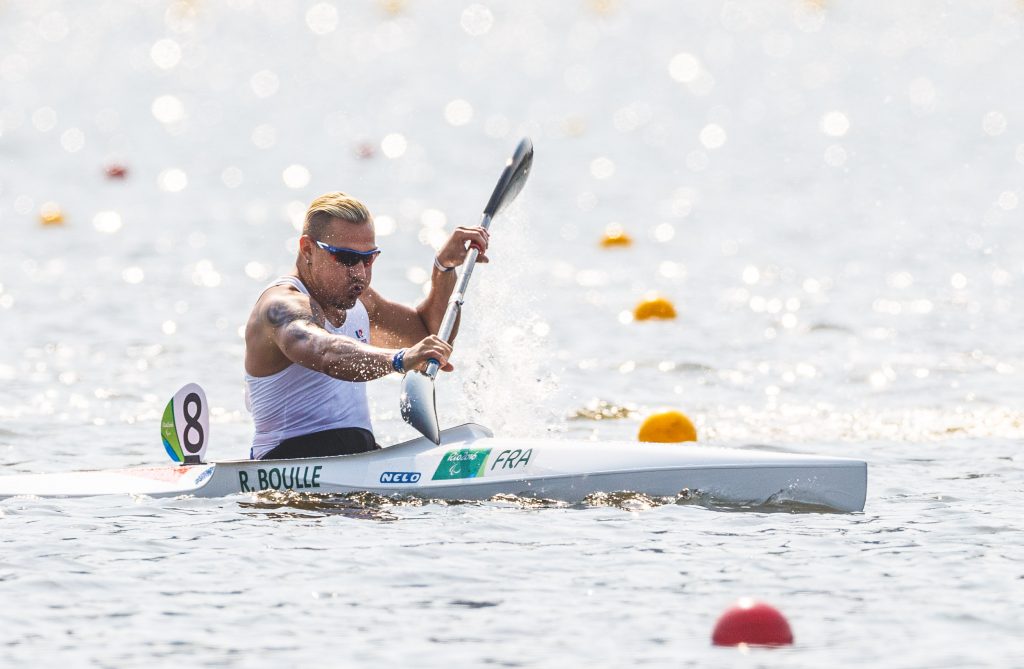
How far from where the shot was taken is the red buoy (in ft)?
17.4

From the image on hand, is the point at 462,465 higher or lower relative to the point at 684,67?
lower

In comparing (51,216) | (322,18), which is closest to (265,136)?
(51,216)

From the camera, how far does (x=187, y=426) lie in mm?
8016

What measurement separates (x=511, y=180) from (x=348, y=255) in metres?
1.67

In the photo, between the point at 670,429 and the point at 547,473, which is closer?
the point at 547,473

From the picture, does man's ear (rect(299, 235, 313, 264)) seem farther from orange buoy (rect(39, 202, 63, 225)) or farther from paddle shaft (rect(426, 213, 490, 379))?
orange buoy (rect(39, 202, 63, 225))

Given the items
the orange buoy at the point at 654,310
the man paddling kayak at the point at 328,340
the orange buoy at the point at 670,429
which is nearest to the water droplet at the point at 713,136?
the orange buoy at the point at 654,310

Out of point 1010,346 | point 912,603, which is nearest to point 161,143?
point 1010,346

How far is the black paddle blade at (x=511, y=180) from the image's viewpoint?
8.58m

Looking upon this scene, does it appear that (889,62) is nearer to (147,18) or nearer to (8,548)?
(147,18)

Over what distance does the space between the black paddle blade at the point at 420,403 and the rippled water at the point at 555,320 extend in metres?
0.41

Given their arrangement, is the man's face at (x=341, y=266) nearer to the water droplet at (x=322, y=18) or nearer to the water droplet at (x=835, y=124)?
the water droplet at (x=835, y=124)

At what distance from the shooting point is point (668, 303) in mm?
14508

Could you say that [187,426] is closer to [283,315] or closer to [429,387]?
[283,315]
